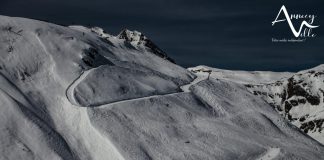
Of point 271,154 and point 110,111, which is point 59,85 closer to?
point 110,111

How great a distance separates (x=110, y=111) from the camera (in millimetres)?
59125

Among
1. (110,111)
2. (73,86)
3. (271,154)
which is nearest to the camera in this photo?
(271,154)

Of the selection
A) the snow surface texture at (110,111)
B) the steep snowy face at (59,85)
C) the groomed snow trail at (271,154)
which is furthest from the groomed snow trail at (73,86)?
the groomed snow trail at (271,154)

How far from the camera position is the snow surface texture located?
170ft

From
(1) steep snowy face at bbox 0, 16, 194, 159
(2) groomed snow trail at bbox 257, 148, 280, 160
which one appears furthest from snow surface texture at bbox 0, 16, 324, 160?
(2) groomed snow trail at bbox 257, 148, 280, 160

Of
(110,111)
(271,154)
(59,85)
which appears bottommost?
(271,154)

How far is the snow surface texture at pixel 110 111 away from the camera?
51906 millimetres

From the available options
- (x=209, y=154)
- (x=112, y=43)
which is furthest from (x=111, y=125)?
(x=112, y=43)

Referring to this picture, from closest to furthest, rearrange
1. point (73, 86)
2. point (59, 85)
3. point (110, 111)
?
point (110, 111)
point (59, 85)
point (73, 86)

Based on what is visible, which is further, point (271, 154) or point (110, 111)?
point (110, 111)

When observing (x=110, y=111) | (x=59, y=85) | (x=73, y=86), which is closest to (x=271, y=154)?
(x=110, y=111)

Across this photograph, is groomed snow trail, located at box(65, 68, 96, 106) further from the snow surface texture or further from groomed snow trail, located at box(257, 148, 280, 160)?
groomed snow trail, located at box(257, 148, 280, 160)

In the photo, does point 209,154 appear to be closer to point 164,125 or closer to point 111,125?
point 164,125

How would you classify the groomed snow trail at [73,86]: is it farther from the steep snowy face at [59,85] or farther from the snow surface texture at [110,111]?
the snow surface texture at [110,111]
